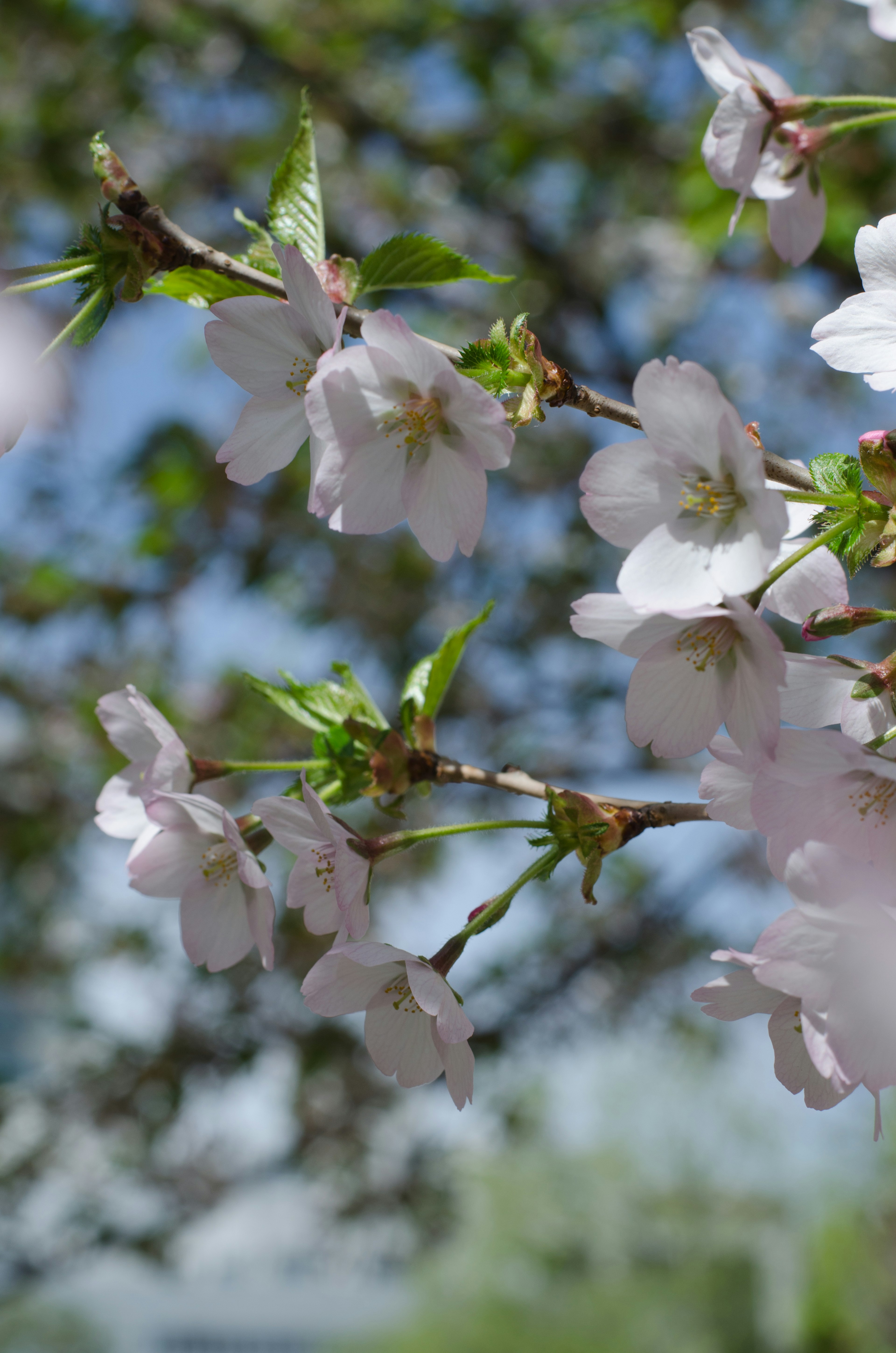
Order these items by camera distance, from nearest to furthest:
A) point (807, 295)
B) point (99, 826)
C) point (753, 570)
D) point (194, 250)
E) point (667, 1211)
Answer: point (753, 570), point (194, 250), point (99, 826), point (807, 295), point (667, 1211)

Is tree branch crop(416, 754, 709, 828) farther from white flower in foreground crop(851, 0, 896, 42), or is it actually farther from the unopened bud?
white flower in foreground crop(851, 0, 896, 42)

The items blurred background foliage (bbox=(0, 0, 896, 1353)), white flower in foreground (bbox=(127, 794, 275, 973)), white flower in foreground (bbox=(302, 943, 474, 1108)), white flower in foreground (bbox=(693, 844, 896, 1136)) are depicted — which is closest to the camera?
white flower in foreground (bbox=(693, 844, 896, 1136))

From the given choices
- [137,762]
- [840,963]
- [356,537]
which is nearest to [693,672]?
[840,963]

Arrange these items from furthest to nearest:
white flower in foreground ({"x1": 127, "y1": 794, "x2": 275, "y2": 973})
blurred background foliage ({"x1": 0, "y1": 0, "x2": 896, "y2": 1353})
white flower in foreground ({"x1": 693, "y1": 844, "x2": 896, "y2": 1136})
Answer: blurred background foliage ({"x1": 0, "y1": 0, "x2": 896, "y2": 1353}) < white flower in foreground ({"x1": 127, "y1": 794, "x2": 275, "y2": 973}) < white flower in foreground ({"x1": 693, "y1": 844, "x2": 896, "y2": 1136})

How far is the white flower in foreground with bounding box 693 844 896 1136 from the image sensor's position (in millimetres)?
334

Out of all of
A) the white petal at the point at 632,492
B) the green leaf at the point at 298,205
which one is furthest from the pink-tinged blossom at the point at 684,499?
the green leaf at the point at 298,205

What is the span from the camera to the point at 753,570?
0.35 meters

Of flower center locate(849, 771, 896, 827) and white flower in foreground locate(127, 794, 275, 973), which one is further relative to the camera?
white flower in foreground locate(127, 794, 275, 973)

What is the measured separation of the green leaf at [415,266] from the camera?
467mm

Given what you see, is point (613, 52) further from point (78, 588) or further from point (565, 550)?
point (78, 588)

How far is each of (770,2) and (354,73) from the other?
109 centimetres

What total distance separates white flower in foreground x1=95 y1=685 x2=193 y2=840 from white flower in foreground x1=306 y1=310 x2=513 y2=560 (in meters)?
0.20

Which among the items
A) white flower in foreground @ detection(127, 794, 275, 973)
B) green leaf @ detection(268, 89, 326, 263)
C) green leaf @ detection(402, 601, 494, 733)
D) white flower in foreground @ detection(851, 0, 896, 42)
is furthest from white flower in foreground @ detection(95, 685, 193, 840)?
white flower in foreground @ detection(851, 0, 896, 42)

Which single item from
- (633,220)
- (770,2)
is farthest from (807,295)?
(770,2)
